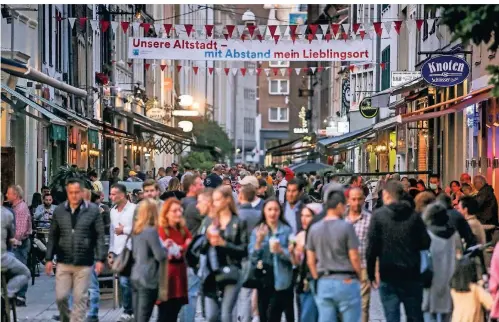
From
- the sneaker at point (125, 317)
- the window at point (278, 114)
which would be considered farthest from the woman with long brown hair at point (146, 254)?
the window at point (278, 114)

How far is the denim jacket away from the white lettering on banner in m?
21.3

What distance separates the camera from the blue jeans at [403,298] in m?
14.4

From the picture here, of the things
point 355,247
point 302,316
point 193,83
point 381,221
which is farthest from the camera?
point 193,83

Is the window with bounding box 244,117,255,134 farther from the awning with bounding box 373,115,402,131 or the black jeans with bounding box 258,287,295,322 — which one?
the black jeans with bounding box 258,287,295,322

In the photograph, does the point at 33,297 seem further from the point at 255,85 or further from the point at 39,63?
the point at 255,85

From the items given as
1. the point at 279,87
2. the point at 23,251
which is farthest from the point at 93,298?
the point at 279,87

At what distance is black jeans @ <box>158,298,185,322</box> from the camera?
15.0 m

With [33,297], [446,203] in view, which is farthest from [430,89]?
[446,203]

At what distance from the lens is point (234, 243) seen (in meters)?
15.2

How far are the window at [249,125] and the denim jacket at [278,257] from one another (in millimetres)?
148069

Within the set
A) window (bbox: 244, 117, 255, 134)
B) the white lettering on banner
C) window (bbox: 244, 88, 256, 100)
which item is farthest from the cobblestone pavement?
window (bbox: 244, 88, 256, 100)

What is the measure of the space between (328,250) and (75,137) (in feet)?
Result: 94.7

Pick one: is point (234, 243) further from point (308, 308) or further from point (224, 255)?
point (308, 308)

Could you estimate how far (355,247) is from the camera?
44.3 ft
